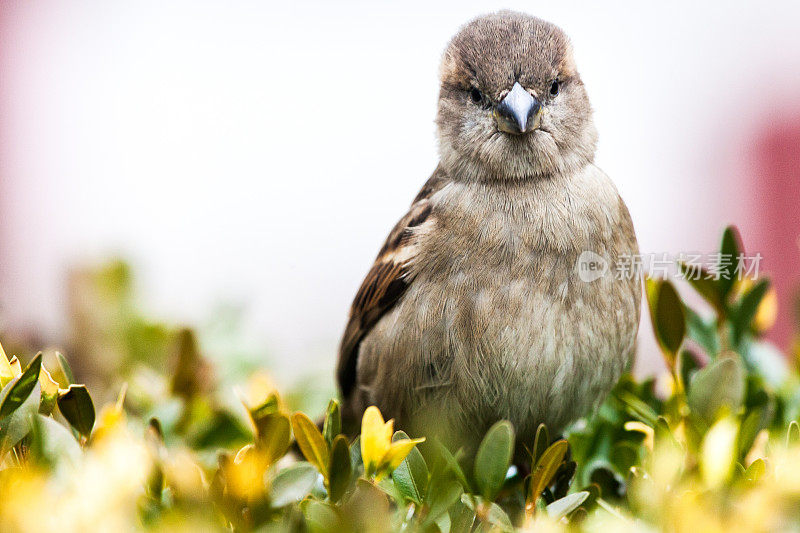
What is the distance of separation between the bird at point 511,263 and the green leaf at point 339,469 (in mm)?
476

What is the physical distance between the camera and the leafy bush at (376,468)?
85 cm

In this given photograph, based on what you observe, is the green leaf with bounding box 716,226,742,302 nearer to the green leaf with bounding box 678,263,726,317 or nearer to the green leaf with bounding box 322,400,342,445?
the green leaf with bounding box 678,263,726,317

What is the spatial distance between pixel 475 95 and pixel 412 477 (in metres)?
0.85

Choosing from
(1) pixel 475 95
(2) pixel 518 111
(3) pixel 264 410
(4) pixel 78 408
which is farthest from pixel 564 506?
(1) pixel 475 95

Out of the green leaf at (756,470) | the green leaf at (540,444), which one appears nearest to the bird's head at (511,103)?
the green leaf at (540,444)

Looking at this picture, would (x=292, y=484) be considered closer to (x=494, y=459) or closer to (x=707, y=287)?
(x=494, y=459)

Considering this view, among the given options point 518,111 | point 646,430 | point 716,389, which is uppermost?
point 518,111

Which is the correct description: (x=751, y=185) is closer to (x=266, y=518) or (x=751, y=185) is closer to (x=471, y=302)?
(x=471, y=302)

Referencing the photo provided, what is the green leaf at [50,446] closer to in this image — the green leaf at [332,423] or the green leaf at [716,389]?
the green leaf at [332,423]

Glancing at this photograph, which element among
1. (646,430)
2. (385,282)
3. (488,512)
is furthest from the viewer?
(385,282)

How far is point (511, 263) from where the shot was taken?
152 centimetres

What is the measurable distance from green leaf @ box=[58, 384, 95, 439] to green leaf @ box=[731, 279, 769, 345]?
3.94 ft

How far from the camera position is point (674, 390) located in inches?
54.7

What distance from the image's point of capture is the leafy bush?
0.85 metres
